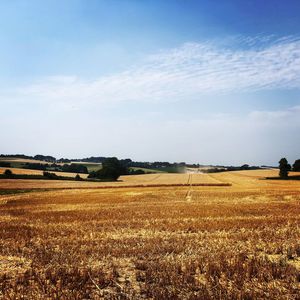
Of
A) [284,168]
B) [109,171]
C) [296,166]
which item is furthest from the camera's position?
[296,166]

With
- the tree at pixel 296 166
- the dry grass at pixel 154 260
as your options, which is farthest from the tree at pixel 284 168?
the dry grass at pixel 154 260

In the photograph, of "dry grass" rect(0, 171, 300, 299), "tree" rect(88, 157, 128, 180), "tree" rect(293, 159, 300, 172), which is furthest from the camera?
"tree" rect(293, 159, 300, 172)

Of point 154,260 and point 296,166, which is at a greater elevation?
point 296,166

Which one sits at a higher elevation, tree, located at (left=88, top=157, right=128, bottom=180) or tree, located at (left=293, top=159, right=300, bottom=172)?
tree, located at (left=293, top=159, right=300, bottom=172)

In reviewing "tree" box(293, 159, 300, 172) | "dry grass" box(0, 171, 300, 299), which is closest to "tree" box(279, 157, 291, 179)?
"tree" box(293, 159, 300, 172)

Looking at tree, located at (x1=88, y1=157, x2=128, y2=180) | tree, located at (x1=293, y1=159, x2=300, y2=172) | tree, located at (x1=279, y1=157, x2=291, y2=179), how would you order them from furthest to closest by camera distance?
tree, located at (x1=293, y1=159, x2=300, y2=172) → tree, located at (x1=88, y1=157, x2=128, y2=180) → tree, located at (x1=279, y1=157, x2=291, y2=179)

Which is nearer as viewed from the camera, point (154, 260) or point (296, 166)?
point (154, 260)

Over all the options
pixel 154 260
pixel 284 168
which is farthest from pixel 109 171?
pixel 154 260

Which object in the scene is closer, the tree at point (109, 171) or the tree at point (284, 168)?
the tree at point (284, 168)

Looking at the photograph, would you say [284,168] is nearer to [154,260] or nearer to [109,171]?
[109,171]

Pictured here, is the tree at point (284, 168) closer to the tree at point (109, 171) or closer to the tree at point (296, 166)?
the tree at point (296, 166)

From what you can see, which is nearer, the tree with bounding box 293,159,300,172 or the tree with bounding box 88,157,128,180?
the tree with bounding box 88,157,128,180

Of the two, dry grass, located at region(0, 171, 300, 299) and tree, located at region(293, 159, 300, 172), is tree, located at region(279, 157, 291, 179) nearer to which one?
tree, located at region(293, 159, 300, 172)

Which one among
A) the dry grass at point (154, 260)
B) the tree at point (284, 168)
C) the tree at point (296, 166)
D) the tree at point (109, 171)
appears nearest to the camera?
the dry grass at point (154, 260)
